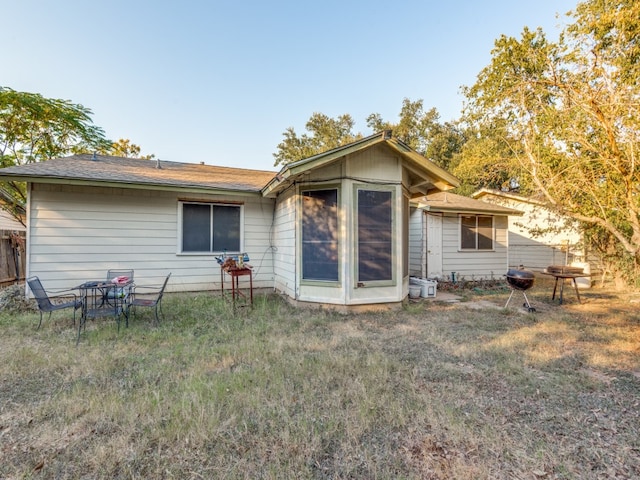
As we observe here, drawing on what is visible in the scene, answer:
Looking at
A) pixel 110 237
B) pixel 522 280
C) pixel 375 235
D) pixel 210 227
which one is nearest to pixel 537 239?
pixel 522 280

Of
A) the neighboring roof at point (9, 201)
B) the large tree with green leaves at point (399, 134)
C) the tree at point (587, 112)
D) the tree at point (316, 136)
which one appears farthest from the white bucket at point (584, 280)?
the tree at point (316, 136)

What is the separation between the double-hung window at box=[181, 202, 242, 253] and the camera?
A: 23.5 ft

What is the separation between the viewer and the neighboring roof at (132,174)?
224 inches

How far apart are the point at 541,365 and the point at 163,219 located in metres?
7.45

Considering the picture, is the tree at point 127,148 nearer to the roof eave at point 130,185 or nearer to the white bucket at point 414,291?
the roof eave at point 130,185

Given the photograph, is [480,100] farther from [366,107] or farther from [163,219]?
[366,107]

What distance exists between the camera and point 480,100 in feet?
17.6

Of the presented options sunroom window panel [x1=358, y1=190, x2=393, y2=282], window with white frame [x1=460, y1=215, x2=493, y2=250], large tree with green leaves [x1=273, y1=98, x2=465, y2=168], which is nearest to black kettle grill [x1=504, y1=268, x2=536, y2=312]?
sunroom window panel [x1=358, y1=190, x2=393, y2=282]

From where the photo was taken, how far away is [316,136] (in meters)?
29.7

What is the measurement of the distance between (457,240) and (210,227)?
7718 mm

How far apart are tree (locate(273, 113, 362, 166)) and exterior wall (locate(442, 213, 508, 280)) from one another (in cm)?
2082

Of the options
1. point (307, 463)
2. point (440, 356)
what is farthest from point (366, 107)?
point (307, 463)

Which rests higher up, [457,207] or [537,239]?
[457,207]

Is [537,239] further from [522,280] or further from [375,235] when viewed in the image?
[375,235]
